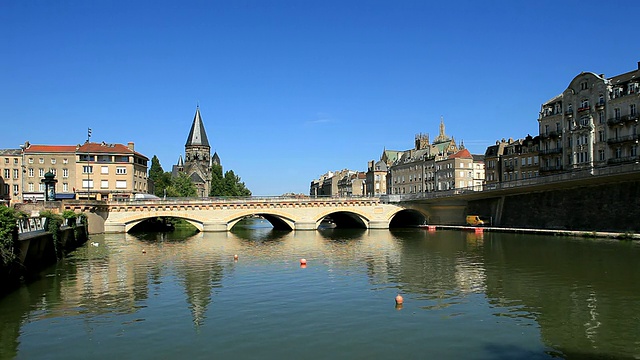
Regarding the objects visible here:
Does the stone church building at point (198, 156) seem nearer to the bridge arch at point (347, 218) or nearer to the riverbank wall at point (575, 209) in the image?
the bridge arch at point (347, 218)

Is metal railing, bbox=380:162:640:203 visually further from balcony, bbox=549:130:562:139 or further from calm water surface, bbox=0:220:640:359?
calm water surface, bbox=0:220:640:359

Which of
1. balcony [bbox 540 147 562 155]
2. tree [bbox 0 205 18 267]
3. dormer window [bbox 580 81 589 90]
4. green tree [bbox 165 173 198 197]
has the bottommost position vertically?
tree [bbox 0 205 18 267]

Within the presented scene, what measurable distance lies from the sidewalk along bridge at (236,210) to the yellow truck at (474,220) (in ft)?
30.9

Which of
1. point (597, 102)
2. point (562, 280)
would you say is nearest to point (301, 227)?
point (597, 102)

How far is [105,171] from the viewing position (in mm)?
82000

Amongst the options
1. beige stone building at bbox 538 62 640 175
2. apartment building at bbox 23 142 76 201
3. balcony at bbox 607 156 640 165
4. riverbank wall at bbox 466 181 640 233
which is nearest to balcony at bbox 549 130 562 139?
beige stone building at bbox 538 62 640 175

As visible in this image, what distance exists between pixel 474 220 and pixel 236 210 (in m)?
33.2

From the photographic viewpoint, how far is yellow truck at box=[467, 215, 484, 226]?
6969 cm

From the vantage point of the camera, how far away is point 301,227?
2908 inches

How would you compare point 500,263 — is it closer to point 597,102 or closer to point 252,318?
point 252,318

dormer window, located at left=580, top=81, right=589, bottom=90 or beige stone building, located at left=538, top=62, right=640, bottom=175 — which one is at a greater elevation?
dormer window, located at left=580, top=81, right=589, bottom=90

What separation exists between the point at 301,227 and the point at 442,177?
38.5 m

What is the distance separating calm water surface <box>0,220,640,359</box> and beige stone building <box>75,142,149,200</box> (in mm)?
47408

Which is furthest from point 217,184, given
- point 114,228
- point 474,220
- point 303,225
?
point 474,220
